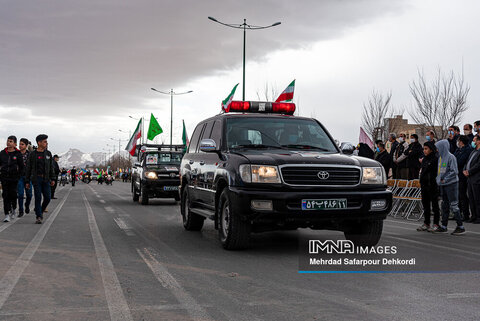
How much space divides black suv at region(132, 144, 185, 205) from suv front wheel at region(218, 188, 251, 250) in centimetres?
1027

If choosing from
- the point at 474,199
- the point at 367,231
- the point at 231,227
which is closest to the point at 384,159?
the point at 474,199

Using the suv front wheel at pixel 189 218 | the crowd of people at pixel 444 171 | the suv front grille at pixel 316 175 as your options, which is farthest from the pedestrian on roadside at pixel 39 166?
the crowd of people at pixel 444 171

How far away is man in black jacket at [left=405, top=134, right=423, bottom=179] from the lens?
15273mm

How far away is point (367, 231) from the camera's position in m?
7.68

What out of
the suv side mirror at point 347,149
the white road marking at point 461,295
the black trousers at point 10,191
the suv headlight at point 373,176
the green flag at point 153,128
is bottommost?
the white road marking at point 461,295

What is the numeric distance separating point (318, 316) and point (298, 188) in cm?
283

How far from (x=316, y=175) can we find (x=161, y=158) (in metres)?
12.3

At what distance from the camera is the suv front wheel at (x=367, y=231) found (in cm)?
765

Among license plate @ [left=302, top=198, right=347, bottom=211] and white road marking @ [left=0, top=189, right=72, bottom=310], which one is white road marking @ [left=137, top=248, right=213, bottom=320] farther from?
license plate @ [left=302, top=198, right=347, bottom=211]

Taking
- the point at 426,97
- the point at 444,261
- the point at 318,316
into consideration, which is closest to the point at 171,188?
the point at 444,261

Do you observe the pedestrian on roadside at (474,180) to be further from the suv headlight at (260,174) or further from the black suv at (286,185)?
the suv headlight at (260,174)

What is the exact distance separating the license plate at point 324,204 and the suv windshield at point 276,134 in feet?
4.44

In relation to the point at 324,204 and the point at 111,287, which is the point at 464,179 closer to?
the point at 324,204

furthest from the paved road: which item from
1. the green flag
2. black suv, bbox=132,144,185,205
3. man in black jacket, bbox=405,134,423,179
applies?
the green flag
